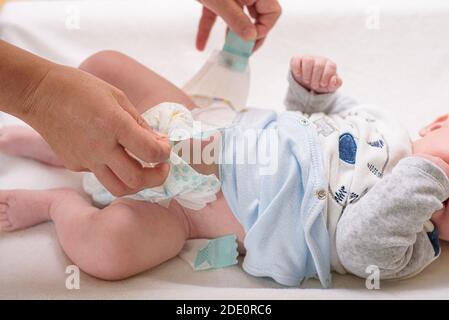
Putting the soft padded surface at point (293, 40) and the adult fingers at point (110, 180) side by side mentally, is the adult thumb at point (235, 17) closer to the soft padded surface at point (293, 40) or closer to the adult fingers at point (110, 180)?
the soft padded surface at point (293, 40)

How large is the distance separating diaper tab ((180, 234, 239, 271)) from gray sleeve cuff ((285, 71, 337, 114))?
35 cm

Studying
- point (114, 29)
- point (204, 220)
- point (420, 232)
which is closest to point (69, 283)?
point (204, 220)

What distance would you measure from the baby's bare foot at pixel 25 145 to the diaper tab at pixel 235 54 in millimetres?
414

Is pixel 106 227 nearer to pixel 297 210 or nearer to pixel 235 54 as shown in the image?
pixel 297 210

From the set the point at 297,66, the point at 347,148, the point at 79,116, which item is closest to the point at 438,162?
the point at 347,148

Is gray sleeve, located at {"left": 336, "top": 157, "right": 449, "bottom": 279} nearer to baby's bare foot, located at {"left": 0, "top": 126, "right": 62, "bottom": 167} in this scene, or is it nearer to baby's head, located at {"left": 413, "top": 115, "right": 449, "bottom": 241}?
baby's head, located at {"left": 413, "top": 115, "right": 449, "bottom": 241}

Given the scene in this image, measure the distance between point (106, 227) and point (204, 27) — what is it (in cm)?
57

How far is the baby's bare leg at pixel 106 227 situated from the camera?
3.01ft

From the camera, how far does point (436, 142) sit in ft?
3.25

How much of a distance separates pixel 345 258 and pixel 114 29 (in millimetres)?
876

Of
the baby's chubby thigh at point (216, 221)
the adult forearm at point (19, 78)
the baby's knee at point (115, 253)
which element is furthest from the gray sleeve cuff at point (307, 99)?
the adult forearm at point (19, 78)

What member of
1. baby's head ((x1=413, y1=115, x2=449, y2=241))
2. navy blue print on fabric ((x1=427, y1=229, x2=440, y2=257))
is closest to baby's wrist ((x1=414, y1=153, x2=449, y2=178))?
baby's head ((x1=413, y1=115, x2=449, y2=241))

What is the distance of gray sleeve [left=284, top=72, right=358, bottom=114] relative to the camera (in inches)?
46.4

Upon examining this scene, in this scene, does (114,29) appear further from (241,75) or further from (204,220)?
(204,220)
